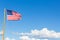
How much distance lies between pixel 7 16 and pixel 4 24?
1893mm

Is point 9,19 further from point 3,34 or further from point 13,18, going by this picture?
point 3,34

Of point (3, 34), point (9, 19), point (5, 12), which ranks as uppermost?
point (5, 12)

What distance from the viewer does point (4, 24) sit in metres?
36.7

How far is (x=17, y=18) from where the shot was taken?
3516 cm

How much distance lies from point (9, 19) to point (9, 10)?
286 cm

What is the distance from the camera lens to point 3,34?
35594 mm

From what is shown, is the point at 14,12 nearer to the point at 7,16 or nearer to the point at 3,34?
the point at 7,16

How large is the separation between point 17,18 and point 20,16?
3.02ft

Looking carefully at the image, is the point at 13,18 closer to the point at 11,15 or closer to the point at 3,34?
the point at 11,15

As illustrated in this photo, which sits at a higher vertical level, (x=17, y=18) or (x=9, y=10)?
(x=9, y=10)

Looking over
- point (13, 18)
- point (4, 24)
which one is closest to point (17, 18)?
point (13, 18)

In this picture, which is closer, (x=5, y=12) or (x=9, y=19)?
(x=9, y=19)

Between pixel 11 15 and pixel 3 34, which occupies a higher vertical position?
pixel 11 15

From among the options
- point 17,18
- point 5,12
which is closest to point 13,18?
point 17,18
